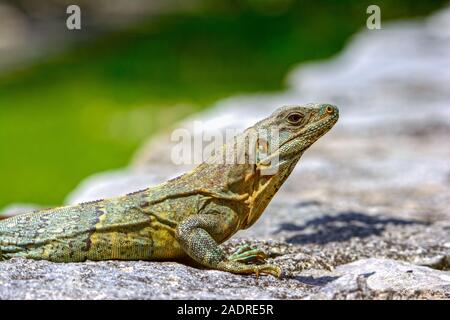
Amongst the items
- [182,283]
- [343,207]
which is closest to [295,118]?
[182,283]

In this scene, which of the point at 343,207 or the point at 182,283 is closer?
the point at 182,283

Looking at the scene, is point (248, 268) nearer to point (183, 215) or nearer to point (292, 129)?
point (183, 215)

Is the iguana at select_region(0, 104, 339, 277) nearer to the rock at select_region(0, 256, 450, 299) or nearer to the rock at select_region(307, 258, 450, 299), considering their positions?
the rock at select_region(0, 256, 450, 299)

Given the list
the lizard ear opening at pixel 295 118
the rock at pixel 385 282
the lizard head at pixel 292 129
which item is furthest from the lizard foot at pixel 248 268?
the lizard ear opening at pixel 295 118

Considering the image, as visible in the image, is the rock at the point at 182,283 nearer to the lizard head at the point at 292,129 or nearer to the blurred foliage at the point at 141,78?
the lizard head at the point at 292,129

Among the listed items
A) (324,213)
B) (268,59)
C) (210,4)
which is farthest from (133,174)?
(210,4)

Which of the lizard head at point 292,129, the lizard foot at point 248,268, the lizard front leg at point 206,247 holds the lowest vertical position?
the lizard foot at point 248,268

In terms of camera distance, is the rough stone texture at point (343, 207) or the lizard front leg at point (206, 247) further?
the lizard front leg at point (206, 247)
